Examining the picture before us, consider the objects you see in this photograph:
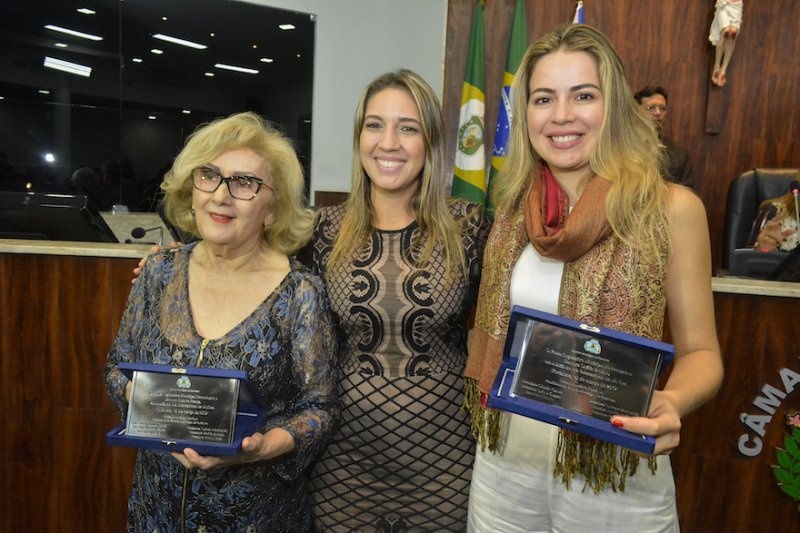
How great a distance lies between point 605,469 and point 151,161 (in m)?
4.60

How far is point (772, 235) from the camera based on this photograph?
151 inches

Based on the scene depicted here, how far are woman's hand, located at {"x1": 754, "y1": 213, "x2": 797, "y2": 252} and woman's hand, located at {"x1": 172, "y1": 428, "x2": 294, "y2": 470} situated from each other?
3.30 metres

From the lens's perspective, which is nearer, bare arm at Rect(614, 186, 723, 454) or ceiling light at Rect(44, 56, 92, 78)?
bare arm at Rect(614, 186, 723, 454)

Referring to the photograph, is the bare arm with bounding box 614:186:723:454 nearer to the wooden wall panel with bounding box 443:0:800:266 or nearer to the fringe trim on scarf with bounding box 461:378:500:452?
the fringe trim on scarf with bounding box 461:378:500:452

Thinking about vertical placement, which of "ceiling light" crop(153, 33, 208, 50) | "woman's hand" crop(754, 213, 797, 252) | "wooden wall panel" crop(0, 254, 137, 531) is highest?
"ceiling light" crop(153, 33, 208, 50)

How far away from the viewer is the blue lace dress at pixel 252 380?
1594mm

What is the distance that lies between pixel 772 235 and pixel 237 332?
3.48 m

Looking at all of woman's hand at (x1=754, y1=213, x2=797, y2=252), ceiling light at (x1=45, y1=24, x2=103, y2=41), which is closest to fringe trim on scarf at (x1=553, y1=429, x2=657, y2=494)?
woman's hand at (x1=754, y1=213, x2=797, y2=252)

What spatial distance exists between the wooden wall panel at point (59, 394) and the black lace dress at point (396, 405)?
1.10 meters

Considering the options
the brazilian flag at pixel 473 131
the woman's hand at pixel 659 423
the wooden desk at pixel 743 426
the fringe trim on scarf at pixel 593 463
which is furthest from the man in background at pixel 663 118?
the woman's hand at pixel 659 423

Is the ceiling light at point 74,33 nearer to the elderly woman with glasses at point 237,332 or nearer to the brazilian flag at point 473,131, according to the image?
the brazilian flag at point 473,131

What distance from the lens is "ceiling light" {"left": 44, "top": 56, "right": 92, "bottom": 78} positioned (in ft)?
15.5

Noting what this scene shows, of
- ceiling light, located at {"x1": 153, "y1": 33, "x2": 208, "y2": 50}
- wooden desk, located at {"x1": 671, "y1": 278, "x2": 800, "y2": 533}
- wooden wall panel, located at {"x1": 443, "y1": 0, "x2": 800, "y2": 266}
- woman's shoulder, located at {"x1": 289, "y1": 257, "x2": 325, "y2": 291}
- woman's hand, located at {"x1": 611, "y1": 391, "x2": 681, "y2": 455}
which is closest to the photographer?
woman's hand, located at {"x1": 611, "y1": 391, "x2": 681, "y2": 455}

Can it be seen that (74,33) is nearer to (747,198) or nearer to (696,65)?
(747,198)
